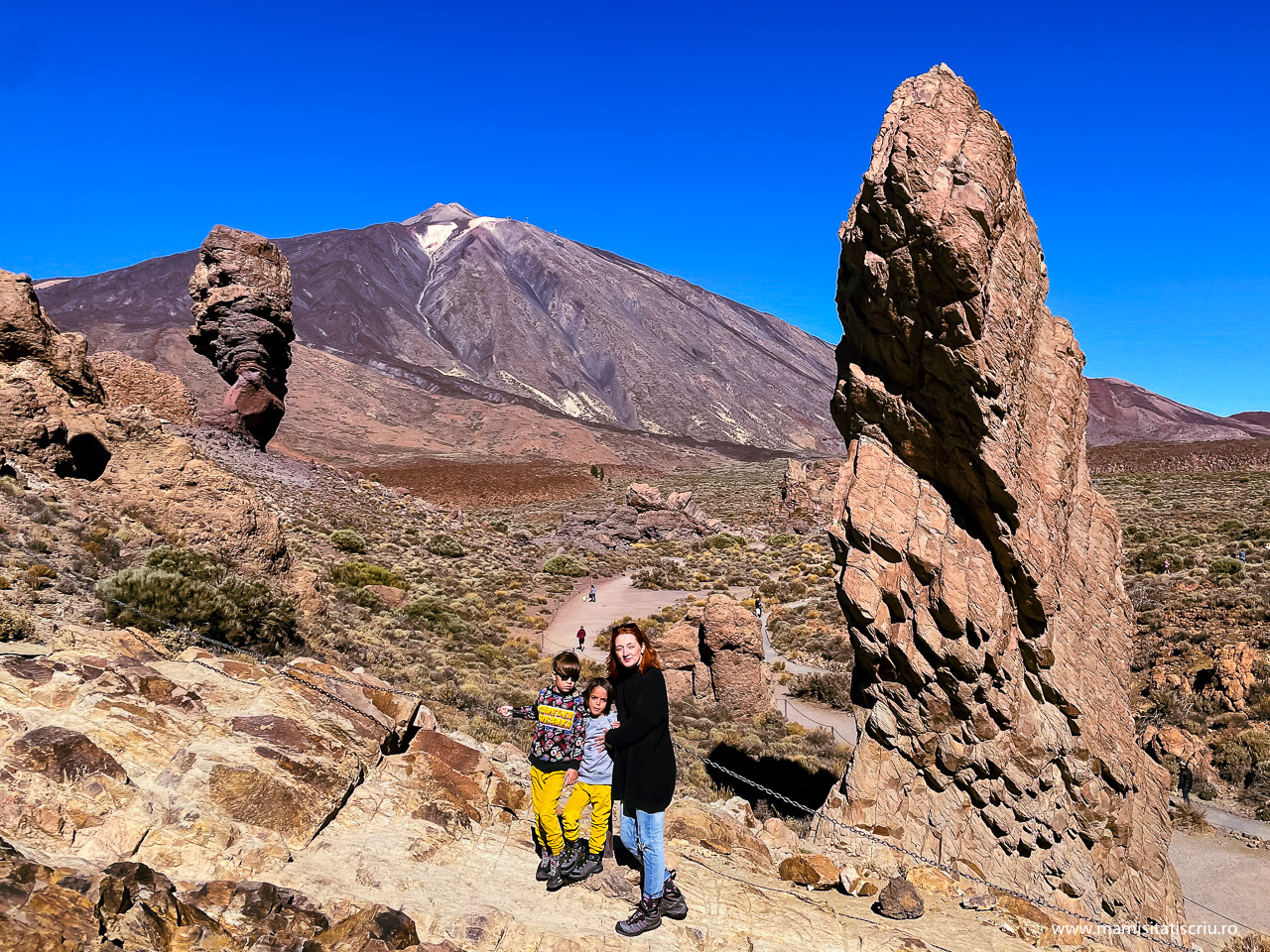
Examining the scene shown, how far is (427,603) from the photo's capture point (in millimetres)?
18344

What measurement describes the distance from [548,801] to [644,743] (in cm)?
87

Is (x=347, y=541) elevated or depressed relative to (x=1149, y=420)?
depressed

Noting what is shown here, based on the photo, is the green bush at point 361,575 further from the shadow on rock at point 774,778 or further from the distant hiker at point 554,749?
the distant hiker at point 554,749

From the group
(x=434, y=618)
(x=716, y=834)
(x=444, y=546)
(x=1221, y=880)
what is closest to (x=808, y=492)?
(x=444, y=546)

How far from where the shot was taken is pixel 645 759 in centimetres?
437

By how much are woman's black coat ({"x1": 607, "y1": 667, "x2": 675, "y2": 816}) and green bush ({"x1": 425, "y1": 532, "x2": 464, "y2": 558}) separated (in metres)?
23.8

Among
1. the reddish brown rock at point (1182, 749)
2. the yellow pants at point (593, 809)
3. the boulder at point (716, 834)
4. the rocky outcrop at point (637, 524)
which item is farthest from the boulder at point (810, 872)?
the rocky outcrop at point (637, 524)

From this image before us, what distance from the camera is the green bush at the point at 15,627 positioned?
6.30 meters

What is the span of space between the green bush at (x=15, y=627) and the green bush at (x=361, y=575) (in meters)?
10.9

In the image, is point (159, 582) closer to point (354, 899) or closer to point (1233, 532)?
point (354, 899)

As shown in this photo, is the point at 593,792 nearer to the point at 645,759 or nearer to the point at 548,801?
the point at 548,801

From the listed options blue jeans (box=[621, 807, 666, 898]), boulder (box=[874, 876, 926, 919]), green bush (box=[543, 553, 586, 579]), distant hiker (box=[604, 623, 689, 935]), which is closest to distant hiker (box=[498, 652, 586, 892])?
distant hiker (box=[604, 623, 689, 935])

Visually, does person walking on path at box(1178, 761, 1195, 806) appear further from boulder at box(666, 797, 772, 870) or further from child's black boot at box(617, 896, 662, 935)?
child's black boot at box(617, 896, 662, 935)

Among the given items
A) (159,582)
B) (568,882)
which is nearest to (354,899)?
(568,882)
